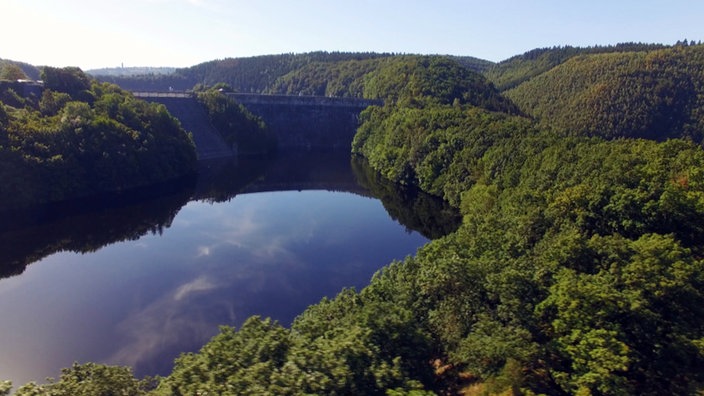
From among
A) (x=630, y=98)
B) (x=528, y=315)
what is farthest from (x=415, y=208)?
(x=630, y=98)

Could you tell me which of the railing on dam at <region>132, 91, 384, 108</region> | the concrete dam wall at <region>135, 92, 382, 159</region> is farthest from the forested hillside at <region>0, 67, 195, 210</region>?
the concrete dam wall at <region>135, 92, 382, 159</region>

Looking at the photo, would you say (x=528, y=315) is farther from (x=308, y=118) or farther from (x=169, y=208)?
(x=308, y=118)

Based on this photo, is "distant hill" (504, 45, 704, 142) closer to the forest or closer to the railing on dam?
the railing on dam

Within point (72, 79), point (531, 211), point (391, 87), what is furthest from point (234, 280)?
point (391, 87)

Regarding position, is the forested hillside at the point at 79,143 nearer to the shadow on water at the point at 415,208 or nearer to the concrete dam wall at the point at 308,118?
the shadow on water at the point at 415,208

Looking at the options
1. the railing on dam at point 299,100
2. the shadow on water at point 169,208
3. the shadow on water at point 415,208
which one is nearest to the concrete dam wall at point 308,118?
the railing on dam at point 299,100
